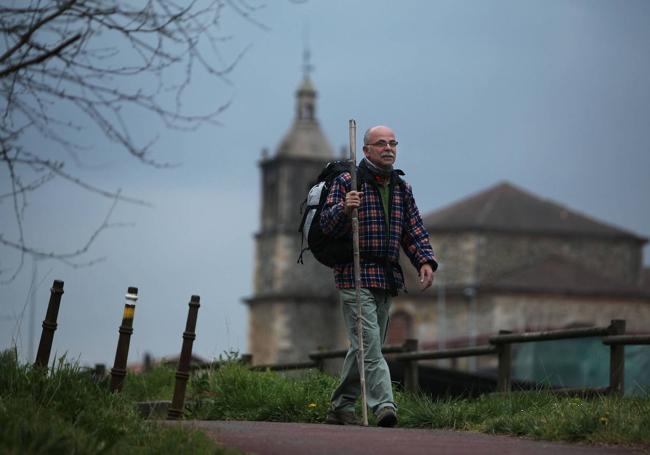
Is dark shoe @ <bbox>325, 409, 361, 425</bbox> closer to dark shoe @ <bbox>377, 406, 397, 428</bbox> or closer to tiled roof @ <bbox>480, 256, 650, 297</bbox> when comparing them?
dark shoe @ <bbox>377, 406, 397, 428</bbox>

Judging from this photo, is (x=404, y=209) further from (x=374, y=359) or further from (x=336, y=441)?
(x=336, y=441)

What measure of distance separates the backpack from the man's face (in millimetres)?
185

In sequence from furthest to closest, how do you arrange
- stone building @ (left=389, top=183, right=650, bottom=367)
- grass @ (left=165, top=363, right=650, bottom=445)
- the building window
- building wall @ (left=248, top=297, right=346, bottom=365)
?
building wall @ (left=248, top=297, right=346, bottom=365) < the building window < stone building @ (left=389, top=183, right=650, bottom=367) < grass @ (left=165, top=363, right=650, bottom=445)

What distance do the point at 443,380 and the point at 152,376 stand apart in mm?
5641

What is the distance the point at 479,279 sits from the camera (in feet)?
246

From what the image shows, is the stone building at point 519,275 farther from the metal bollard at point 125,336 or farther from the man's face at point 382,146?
the man's face at point 382,146

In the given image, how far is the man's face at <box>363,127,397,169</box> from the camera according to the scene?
31.8 feet

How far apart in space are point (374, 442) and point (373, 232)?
1.87 m

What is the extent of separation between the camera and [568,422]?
8750mm

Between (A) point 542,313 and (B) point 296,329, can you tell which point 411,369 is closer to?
(A) point 542,313

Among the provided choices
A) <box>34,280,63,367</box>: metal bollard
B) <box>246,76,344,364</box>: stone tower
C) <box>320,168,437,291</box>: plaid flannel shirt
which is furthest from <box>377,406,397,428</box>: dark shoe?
<box>246,76,344,364</box>: stone tower

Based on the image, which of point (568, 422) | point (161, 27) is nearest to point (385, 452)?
point (568, 422)

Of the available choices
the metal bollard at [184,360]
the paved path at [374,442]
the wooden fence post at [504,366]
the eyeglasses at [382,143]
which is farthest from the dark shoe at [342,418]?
the wooden fence post at [504,366]

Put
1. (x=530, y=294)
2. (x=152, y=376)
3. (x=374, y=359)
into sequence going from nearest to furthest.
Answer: (x=374, y=359) → (x=152, y=376) → (x=530, y=294)
